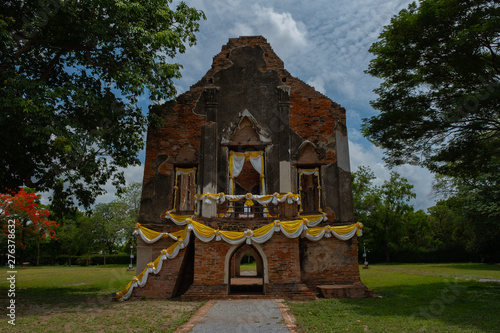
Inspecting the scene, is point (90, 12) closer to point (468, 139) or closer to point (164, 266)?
point (164, 266)

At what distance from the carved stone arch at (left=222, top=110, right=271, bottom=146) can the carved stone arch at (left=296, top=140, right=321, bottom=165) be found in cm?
149

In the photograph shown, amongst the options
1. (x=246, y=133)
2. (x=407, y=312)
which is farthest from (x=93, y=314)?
(x=246, y=133)

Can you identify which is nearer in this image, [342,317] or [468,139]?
[342,317]

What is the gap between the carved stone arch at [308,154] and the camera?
1517 centimetres

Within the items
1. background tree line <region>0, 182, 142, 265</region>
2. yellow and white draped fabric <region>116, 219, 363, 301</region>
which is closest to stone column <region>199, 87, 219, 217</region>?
yellow and white draped fabric <region>116, 219, 363, 301</region>

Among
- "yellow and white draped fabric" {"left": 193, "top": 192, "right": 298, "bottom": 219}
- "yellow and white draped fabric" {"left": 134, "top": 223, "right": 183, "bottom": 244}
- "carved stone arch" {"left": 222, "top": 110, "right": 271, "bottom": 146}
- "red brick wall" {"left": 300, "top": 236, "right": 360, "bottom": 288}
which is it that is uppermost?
"carved stone arch" {"left": 222, "top": 110, "right": 271, "bottom": 146}

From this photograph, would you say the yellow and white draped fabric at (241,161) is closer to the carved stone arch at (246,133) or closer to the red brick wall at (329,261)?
the carved stone arch at (246,133)

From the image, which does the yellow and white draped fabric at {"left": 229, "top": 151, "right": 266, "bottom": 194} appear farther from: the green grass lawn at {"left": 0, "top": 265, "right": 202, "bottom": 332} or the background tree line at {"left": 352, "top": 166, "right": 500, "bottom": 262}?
the background tree line at {"left": 352, "top": 166, "right": 500, "bottom": 262}

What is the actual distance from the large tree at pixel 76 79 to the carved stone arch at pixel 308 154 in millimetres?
5825

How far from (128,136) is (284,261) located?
727 centimetres

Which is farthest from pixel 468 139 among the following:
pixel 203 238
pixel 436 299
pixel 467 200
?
pixel 467 200

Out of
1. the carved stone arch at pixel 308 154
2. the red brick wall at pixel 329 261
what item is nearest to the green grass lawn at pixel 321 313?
the red brick wall at pixel 329 261

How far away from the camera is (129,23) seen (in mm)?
12164

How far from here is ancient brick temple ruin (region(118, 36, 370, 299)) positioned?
12477mm
